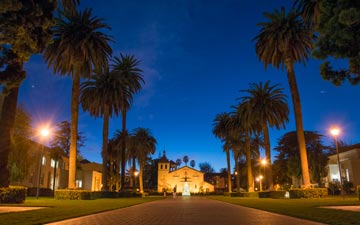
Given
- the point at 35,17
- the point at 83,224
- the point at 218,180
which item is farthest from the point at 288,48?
the point at 218,180

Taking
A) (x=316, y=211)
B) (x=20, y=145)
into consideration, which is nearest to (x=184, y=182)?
(x=20, y=145)

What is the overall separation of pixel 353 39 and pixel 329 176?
57.4 m

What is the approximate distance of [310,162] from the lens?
58250mm

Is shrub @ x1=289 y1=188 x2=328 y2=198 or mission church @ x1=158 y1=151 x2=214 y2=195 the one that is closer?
shrub @ x1=289 y1=188 x2=328 y2=198

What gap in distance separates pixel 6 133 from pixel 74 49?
12.9 meters

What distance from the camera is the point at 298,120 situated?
32.6m

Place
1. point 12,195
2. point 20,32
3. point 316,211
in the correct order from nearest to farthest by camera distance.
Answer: point 20,32
point 316,211
point 12,195

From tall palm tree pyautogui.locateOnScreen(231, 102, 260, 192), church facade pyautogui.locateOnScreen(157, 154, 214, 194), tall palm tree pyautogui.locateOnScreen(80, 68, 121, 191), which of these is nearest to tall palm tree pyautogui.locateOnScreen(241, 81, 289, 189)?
tall palm tree pyautogui.locateOnScreen(231, 102, 260, 192)

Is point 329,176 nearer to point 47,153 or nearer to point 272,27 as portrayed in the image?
point 272,27

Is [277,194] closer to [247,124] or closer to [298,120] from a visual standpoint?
[298,120]

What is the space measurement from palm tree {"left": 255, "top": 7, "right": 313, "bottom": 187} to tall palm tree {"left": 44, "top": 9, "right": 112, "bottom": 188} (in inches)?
719

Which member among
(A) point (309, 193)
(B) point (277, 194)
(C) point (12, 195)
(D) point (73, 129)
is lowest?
(B) point (277, 194)

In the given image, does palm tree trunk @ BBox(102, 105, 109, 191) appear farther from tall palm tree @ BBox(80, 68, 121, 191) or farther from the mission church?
the mission church

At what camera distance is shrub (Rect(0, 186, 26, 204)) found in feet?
70.8
